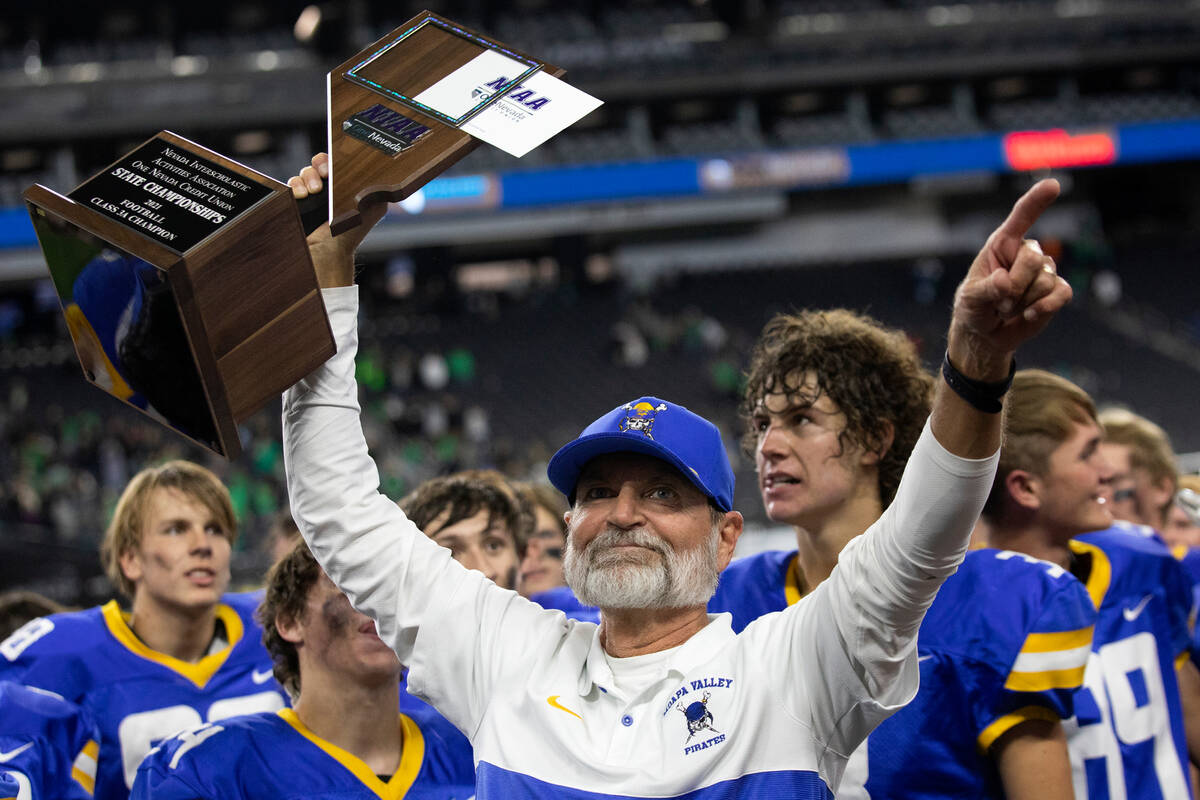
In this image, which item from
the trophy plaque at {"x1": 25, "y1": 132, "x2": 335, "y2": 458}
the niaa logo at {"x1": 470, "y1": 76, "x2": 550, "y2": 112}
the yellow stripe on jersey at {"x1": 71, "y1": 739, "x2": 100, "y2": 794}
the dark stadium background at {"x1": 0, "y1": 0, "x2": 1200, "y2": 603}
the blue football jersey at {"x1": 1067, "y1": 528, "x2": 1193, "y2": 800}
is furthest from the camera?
the dark stadium background at {"x1": 0, "y1": 0, "x2": 1200, "y2": 603}

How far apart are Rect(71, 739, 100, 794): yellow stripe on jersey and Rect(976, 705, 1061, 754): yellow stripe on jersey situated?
2.01 meters

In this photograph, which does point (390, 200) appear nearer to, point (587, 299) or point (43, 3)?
point (587, 299)

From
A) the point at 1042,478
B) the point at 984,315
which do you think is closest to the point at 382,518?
the point at 984,315

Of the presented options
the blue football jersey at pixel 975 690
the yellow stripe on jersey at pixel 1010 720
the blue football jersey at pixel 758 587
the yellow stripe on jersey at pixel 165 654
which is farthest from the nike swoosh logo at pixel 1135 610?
the yellow stripe on jersey at pixel 165 654

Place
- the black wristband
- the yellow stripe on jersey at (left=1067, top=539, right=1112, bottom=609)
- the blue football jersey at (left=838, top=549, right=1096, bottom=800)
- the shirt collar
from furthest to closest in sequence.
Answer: the yellow stripe on jersey at (left=1067, top=539, right=1112, bottom=609) < the blue football jersey at (left=838, top=549, right=1096, bottom=800) < the shirt collar < the black wristband

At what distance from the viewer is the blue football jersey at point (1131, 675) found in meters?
2.83

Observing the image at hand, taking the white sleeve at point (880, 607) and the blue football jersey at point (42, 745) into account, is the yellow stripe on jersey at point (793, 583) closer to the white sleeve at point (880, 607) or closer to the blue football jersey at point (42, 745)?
the white sleeve at point (880, 607)

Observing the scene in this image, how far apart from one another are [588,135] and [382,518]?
21994 millimetres

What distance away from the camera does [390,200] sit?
216cm

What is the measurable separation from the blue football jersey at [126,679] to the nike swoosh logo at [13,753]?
0.60m

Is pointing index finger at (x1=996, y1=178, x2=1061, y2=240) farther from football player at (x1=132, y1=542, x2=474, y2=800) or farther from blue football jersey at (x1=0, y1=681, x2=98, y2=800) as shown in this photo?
blue football jersey at (x1=0, y1=681, x2=98, y2=800)

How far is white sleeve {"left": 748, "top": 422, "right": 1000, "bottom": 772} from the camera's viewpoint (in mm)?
1798

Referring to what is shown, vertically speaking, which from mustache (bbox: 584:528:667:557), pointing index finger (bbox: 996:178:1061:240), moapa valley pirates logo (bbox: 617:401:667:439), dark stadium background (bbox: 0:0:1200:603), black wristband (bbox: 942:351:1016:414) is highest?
pointing index finger (bbox: 996:178:1061:240)

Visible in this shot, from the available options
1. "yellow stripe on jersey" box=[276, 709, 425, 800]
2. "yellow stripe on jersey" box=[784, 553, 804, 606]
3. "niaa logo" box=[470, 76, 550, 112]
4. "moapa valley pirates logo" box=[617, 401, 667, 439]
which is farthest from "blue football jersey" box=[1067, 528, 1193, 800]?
"niaa logo" box=[470, 76, 550, 112]
